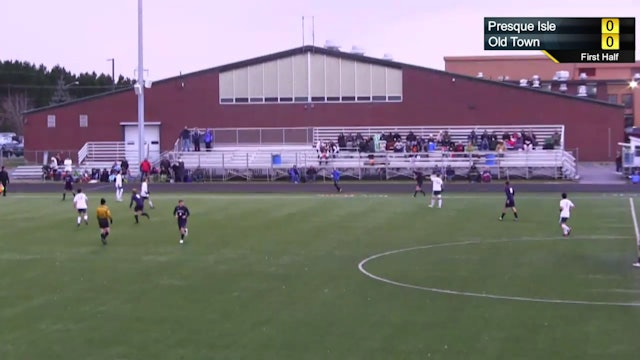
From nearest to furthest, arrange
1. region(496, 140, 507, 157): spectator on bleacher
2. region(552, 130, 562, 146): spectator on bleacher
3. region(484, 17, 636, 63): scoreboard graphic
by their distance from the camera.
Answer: region(484, 17, 636, 63): scoreboard graphic → region(496, 140, 507, 157): spectator on bleacher → region(552, 130, 562, 146): spectator on bleacher

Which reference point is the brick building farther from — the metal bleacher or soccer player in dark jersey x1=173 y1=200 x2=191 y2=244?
soccer player in dark jersey x1=173 y1=200 x2=191 y2=244

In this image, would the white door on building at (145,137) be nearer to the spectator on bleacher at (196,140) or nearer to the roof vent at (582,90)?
the spectator on bleacher at (196,140)

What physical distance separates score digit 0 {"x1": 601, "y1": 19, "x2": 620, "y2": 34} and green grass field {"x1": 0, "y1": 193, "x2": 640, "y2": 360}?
6.03 meters

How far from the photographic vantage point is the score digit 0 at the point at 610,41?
19469mm

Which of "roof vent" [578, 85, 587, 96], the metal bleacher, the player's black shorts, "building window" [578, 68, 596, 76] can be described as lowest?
the player's black shorts

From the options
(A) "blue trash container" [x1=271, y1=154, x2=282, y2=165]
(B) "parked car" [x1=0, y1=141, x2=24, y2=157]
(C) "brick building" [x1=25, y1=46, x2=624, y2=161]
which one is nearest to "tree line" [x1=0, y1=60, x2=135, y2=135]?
(B) "parked car" [x1=0, y1=141, x2=24, y2=157]

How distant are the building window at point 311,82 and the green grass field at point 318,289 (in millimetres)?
34949

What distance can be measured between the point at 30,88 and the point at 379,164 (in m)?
77.7

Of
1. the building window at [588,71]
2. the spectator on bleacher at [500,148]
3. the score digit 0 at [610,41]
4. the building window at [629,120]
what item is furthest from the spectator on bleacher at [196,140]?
the score digit 0 at [610,41]

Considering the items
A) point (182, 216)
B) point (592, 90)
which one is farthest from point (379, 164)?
point (182, 216)

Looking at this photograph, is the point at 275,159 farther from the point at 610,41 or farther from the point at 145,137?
the point at 610,41

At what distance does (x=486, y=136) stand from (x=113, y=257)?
42976 mm

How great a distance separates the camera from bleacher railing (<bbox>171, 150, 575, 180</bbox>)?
63.3 metres

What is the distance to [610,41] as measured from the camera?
19.5 meters
